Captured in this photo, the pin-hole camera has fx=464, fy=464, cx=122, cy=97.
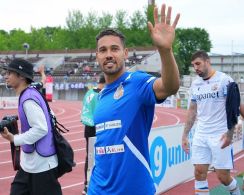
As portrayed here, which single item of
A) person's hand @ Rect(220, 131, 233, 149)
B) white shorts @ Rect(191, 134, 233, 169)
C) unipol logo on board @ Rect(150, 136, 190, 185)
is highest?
person's hand @ Rect(220, 131, 233, 149)

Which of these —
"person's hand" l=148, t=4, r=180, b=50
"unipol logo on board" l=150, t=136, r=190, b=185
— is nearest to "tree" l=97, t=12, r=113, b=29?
"unipol logo on board" l=150, t=136, r=190, b=185

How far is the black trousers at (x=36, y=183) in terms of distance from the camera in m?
4.32

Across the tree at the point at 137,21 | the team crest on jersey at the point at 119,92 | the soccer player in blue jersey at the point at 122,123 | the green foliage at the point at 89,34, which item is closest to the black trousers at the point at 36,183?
the soccer player in blue jersey at the point at 122,123

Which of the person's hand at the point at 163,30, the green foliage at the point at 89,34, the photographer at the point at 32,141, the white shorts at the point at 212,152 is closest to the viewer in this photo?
the person's hand at the point at 163,30

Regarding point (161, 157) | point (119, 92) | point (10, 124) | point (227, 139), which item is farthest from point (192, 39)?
point (119, 92)

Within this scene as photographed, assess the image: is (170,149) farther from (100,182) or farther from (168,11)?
(168,11)

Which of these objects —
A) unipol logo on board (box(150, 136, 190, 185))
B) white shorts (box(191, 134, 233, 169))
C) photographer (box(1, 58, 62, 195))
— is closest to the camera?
photographer (box(1, 58, 62, 195))

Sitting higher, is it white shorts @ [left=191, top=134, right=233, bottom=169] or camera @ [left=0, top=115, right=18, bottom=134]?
camera @ [left=0, top=115, right=18, bottom=134]

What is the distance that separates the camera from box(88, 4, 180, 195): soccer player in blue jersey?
9.72 ft

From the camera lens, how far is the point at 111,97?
122 inches

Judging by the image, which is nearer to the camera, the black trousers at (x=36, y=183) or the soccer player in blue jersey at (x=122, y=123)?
the soccer player in blue jersey at (x=122, y=123)

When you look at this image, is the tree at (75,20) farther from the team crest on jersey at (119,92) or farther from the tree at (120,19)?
the team crest on jersey at (119,92)

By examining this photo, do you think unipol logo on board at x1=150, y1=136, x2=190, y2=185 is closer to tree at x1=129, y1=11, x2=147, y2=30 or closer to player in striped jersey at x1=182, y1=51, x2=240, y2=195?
player in striped jersey at x1=182, y1=51, x2=240, y2=195

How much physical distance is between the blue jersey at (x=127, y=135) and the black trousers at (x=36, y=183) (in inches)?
52.2
